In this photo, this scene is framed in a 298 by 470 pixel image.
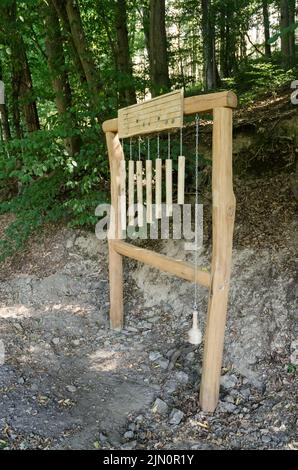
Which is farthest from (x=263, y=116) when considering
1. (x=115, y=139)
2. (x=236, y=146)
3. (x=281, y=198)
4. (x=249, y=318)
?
(x=249, y=318)

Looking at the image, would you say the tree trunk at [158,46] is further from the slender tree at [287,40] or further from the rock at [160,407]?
the rock at [160,407]

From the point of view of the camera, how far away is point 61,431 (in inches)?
127

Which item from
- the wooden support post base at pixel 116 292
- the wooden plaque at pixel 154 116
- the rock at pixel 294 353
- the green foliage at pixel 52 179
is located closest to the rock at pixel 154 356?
the wooden support post base at pixel 116 292

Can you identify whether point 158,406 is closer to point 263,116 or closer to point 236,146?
point 236,146

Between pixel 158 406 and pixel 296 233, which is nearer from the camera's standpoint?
pixel 158 406

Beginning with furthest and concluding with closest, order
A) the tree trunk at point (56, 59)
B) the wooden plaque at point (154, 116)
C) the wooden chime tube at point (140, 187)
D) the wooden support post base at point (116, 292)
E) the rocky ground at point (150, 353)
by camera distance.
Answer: the tree trunk at point (56, 59) → the wooden support post base at point (116, 292) → the wooden chime tube at point (140, 187) → the wooden plaque at point (154, 116) → the rocky ground at point (150, 353)

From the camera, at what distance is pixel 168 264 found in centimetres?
385

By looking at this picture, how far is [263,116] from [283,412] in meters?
5.24

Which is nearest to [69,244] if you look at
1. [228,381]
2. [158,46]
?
[228,381]

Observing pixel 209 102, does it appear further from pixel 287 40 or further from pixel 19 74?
pixel 287 40

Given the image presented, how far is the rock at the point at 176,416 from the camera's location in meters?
3.32

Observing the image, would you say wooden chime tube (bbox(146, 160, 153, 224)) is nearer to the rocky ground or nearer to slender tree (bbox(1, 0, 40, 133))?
the rocky ground

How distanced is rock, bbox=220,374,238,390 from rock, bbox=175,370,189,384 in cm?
33

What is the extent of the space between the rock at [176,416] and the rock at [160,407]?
9 cm
